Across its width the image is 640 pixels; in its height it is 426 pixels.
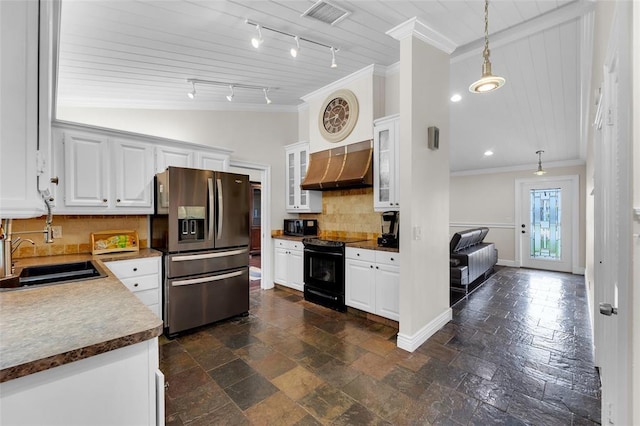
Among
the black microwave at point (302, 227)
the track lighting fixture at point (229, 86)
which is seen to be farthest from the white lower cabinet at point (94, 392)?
the black microwave at point (302, 227)

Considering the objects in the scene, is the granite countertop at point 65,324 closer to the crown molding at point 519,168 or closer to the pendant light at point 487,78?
the pendant light at point 487,78

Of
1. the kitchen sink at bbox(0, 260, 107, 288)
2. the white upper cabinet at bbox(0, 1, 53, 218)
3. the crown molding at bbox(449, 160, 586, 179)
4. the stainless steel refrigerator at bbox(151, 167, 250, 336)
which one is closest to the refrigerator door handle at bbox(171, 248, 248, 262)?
the stainless steel refrigerator at bbox(151, 167, 250, 336)

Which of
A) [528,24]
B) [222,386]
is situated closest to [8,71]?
[222,386]

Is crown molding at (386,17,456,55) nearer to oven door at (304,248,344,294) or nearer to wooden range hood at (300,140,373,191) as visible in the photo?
wooden range hood at (300,140,373,191)

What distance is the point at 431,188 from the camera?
297 centimetres

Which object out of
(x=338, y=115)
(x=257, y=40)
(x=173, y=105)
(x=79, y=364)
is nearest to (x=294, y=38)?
(x=257, y=40)

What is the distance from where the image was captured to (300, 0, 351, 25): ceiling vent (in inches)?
93.1

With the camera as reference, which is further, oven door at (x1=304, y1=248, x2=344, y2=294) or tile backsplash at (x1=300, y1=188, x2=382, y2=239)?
tile backsplash at (x1=300, y1=188, x2=382, y2=239)

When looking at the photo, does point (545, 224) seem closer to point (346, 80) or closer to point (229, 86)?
point (346, 80)

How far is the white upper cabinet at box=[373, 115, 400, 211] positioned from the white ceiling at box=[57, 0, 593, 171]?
0.82 meters

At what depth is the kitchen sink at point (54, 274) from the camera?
1.82 m

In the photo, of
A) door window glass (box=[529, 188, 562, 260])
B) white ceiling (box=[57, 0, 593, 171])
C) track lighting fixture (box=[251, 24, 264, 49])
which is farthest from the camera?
door window glass (box=[529, 188, 562, 260])

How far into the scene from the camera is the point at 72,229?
2980 mm

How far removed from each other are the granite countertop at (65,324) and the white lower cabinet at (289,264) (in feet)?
9.25
